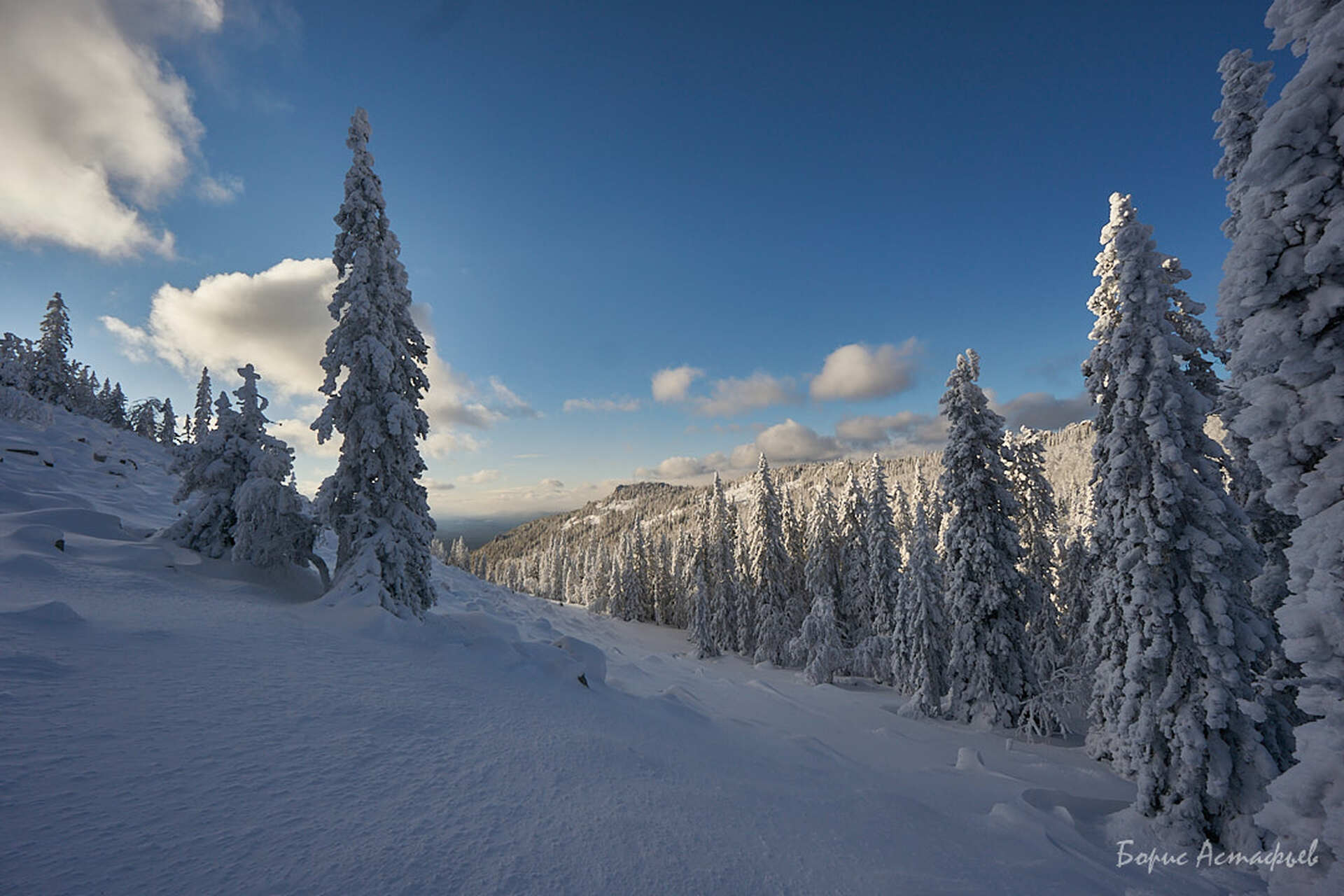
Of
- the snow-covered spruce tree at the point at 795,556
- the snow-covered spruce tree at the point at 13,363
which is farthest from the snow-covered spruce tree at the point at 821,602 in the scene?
the snow-covered spruce tree at the point at 13,363

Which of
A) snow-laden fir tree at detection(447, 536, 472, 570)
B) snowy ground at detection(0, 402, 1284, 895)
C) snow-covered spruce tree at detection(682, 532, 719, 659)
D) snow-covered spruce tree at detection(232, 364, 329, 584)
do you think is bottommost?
snow-laden fir tree at detection(447, 536, 472, 570)

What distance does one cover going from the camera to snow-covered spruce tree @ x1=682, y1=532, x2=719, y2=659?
38.8m

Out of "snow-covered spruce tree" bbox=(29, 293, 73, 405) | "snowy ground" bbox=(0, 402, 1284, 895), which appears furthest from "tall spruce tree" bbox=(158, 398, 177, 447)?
"snowy ground" bbox=(0, 402, 1284, 895)

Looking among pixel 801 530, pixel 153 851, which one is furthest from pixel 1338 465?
pixel 801 530

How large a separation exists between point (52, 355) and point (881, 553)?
7763cm

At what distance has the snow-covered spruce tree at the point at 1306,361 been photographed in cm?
407

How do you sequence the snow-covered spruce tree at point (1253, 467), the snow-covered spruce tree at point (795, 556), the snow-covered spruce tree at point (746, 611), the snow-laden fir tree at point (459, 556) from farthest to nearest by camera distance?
the snow-laden fir tree at point (459, 556) < the snow-covered spruce tree at point (746, 611) < the snow-covered spruce tree at point (795, 556) < the snow-covered spruce tree at point (1253, 467)

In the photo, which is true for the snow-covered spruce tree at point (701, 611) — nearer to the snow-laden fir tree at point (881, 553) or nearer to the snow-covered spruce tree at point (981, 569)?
the snow-laden fir tree at point (881, 553)

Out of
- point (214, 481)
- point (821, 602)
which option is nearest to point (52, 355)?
point (214, 481)

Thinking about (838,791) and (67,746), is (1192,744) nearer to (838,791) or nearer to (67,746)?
(838,791)

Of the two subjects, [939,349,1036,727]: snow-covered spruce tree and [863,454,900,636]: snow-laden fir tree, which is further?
[863,454,900,636]: snow-laden fir tree

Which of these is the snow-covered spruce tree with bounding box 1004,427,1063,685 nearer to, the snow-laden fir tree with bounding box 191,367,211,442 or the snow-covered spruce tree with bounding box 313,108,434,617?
the snow-covered spruce tree with bounding box 313,108,434,617

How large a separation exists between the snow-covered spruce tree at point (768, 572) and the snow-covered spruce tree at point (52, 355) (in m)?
67.1

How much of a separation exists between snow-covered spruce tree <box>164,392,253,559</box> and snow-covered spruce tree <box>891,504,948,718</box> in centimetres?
2542
